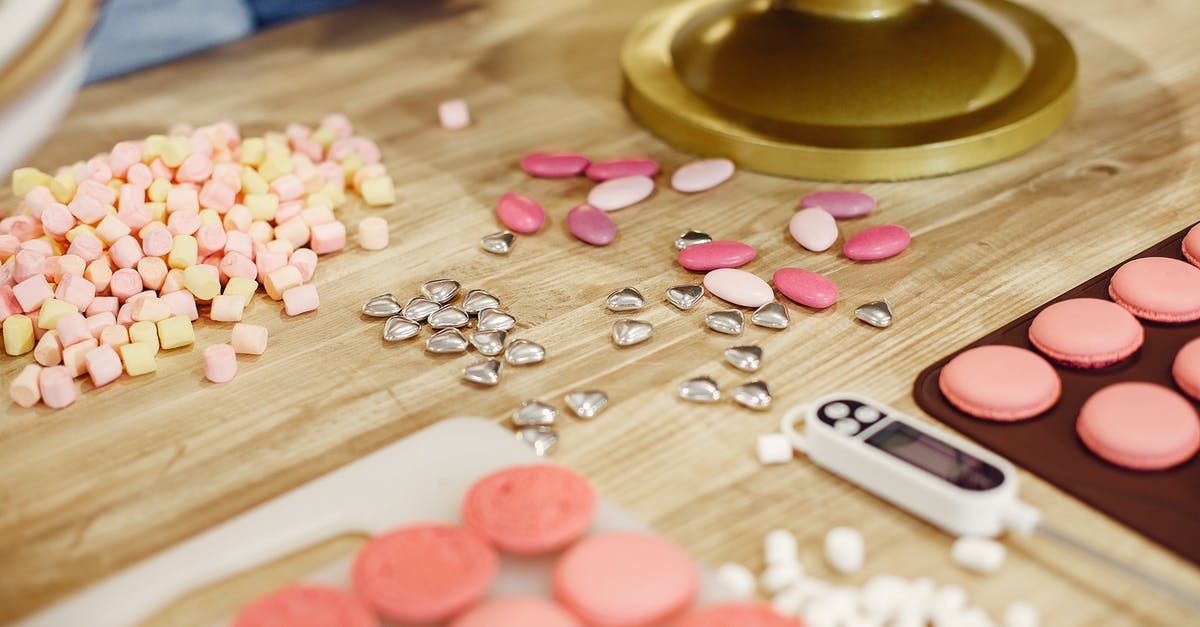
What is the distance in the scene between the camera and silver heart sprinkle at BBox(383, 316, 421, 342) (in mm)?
782

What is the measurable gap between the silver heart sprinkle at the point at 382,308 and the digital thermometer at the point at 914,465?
0.31 metres

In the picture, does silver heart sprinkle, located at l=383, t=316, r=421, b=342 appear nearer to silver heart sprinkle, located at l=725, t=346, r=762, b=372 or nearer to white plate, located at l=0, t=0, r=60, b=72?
silver heart sprinkle, located at l=725, t=346, r=762, b=372

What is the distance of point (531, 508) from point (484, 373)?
17cm

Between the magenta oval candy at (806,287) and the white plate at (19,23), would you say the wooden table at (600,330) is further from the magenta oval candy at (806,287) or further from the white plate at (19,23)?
the white plate at (19,23)

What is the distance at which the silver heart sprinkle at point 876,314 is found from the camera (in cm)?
76

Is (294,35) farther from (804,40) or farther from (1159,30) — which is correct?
(1159,30)

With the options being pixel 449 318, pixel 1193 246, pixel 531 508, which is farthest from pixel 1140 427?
pixel 449 318

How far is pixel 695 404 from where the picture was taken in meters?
0.71

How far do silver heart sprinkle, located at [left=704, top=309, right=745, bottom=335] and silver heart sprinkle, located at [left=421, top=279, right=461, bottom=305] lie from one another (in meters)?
0.19

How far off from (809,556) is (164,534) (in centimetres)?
37

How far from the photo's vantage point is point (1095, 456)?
627 millimetres

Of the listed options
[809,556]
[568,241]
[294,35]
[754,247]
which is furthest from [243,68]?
[809,556]

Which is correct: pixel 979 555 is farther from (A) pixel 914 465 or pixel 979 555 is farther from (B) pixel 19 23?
(B) pixel 19 23

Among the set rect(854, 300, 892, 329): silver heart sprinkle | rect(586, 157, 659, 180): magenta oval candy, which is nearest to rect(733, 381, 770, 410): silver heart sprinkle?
rect(854, 300, 892, 329): silver heart sprinkle
